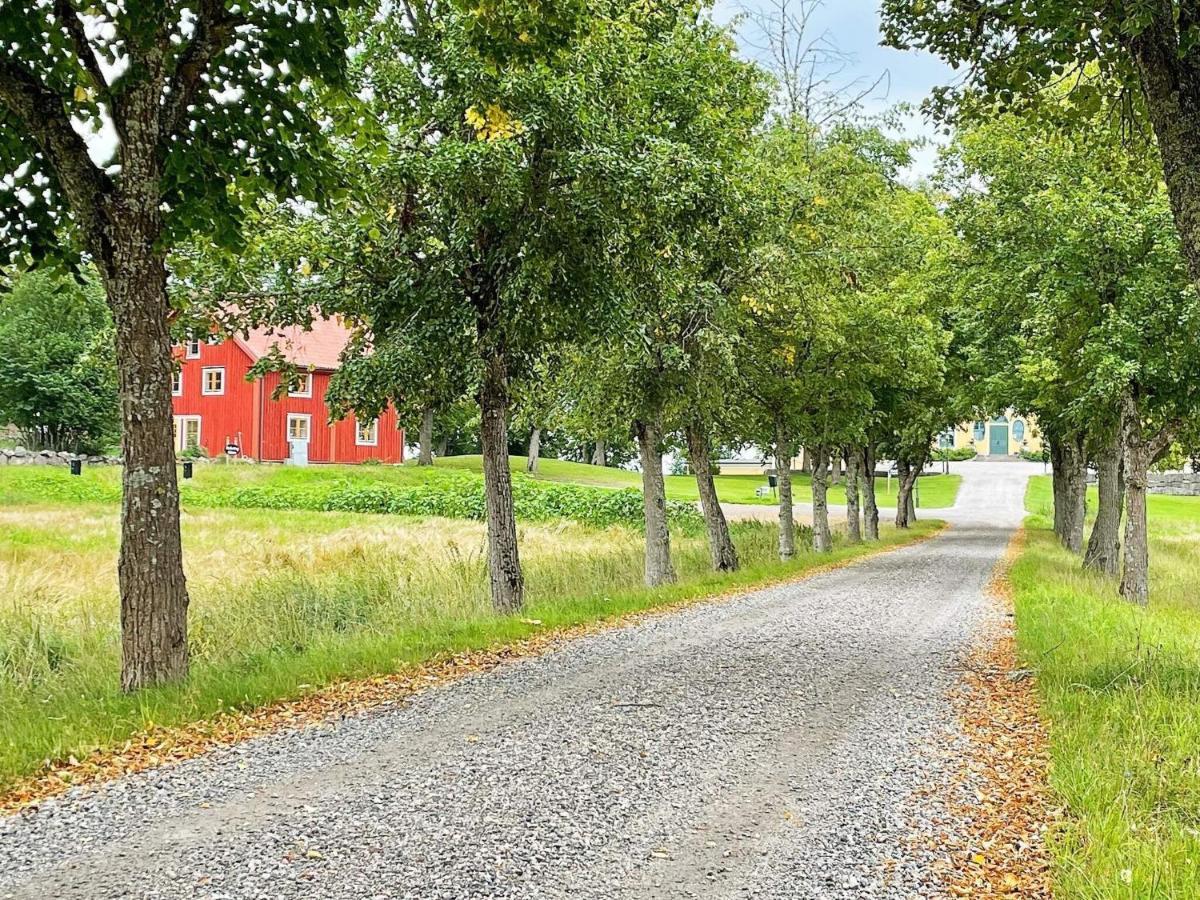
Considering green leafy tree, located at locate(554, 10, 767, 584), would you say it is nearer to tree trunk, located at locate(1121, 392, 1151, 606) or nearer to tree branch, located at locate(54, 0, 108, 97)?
tree branch, located at locate(54, 0, 108, 97)

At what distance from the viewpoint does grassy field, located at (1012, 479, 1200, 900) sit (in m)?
3.59

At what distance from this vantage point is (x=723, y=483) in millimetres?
66375

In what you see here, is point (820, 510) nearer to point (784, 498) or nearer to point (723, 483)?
point (784, 498)

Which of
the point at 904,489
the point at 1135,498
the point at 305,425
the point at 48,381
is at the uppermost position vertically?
the point at 48,381

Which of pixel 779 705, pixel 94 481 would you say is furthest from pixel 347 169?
pixel 94 481

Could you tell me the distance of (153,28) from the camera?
19.4 feet

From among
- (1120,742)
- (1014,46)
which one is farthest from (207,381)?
(1120,742)

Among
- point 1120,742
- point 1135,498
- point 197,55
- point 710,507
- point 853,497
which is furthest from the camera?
point 853,497

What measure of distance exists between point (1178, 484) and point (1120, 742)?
7158 centimetres

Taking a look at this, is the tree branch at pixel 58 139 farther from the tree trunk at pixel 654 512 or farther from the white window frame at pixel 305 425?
the white window frame at pixel 305 425

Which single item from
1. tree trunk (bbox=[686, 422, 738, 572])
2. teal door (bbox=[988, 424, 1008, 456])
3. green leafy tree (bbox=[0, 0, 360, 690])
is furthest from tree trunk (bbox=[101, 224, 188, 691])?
teal door (bbox=[988, 424, 1008, 456])

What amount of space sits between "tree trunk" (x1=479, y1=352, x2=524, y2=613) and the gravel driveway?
312cm

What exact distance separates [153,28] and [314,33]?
3.88 ft

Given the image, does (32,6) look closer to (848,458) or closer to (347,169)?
(347,169)
